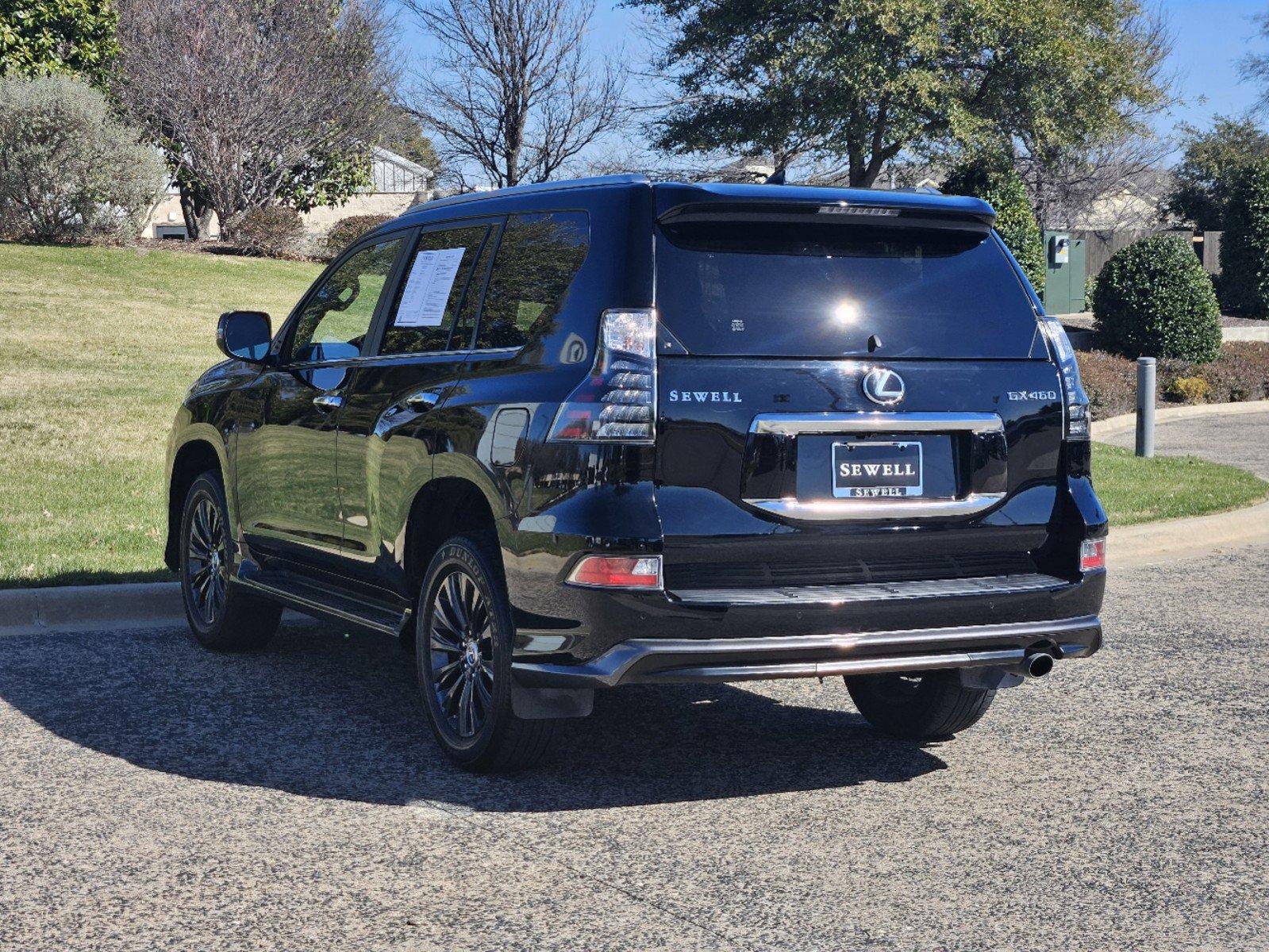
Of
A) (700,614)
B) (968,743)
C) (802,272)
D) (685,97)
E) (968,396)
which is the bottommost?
(968,743)

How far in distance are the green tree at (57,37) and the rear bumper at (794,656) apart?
3475 cm

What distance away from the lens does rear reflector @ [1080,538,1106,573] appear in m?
5.32

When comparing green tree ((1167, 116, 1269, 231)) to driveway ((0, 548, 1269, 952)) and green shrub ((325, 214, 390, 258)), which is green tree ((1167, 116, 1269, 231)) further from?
driveway ((0, 548, 1269, 952))

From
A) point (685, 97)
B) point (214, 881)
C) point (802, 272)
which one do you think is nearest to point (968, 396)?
point (802, 272)

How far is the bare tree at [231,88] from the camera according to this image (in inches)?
1478

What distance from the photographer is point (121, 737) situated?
6.03 meters

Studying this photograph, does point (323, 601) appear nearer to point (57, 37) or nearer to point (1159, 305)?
point (1159, 305)

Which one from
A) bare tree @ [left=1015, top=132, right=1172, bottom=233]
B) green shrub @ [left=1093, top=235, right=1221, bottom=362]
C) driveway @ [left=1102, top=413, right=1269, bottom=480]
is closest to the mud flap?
driveway @ [left=1102, top=413, right=1269, bottom=480]

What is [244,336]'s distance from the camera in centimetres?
709

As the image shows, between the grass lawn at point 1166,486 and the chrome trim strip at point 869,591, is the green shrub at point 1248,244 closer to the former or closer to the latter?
the grass lawn at point 1166,486

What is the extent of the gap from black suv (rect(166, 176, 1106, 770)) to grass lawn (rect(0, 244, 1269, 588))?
397cm

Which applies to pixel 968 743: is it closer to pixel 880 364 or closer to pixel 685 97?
pixel 880 364

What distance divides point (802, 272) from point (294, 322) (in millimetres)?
2795

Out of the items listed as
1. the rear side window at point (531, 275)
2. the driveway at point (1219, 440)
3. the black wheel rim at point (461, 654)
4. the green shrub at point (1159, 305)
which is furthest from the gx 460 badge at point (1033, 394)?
the green shrub at point (1159, 305)
